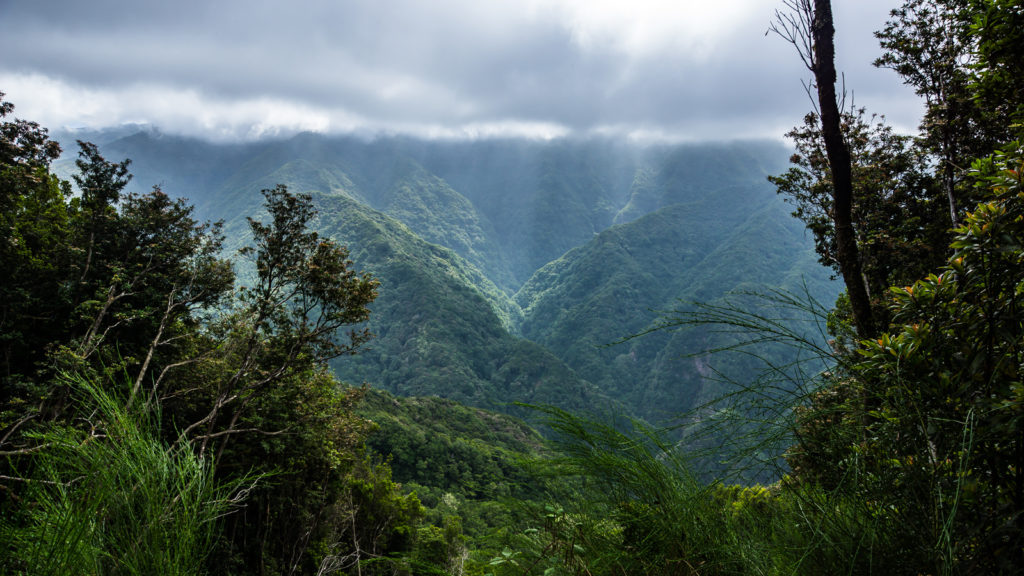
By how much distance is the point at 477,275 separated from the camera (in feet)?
584

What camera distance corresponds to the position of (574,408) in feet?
14.9

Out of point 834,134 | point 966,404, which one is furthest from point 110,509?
point 834,134

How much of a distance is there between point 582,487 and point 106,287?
44.0 ft

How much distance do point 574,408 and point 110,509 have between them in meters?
3.71

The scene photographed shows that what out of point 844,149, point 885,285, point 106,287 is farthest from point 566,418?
point 106,287

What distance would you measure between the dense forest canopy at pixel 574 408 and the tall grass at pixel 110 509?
0.4 inches

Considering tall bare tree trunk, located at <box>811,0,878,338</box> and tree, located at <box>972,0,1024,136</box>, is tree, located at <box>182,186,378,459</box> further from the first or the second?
tree, located at <box>972,0,1024,136</box>

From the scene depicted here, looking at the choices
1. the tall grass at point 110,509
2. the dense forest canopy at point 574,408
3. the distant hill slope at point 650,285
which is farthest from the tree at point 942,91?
the distant hill slope at point 650,285

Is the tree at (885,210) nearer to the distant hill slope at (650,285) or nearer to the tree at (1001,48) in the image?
the tree at (1001,48)

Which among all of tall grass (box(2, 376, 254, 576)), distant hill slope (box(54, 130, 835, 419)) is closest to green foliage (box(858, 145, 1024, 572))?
tall grass (box(2, 376, 254, 576))

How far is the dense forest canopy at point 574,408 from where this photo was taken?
4.38ft

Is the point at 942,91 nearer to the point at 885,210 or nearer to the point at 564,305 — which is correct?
the point at 885,210

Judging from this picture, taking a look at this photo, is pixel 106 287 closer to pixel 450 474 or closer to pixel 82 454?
pixel 82 454

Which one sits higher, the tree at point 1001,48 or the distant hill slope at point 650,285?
the tree at point 1001,48
